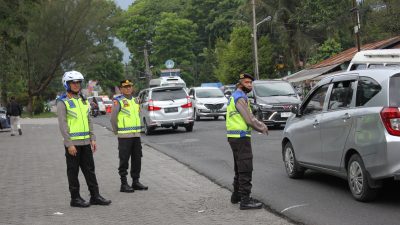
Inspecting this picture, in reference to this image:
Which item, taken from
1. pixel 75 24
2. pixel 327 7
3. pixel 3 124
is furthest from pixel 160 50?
pixel 3 124

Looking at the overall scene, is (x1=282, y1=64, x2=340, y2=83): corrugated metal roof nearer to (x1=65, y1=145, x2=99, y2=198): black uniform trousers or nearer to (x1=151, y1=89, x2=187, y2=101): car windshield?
(x1=151, y1=89, x2=187, y2=101): car windshield

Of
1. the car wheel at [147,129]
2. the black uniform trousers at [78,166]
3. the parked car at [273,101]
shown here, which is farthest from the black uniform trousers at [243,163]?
the car wheel at [147,129]

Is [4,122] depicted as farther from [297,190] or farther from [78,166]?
[297,190]

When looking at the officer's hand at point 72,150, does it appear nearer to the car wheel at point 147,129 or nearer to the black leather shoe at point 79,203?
the black leather shoe at point 79,203

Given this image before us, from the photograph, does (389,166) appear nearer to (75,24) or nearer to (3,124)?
(3,124)

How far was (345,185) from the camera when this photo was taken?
31.7 ft

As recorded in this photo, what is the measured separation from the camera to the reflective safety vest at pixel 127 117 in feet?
32.9

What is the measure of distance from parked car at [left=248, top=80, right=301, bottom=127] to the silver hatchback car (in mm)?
10585

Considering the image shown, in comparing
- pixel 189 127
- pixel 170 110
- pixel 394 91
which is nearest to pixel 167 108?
pixel 170 110

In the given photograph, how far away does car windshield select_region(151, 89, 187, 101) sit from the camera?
22766 millimetres

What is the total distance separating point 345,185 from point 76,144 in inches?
165

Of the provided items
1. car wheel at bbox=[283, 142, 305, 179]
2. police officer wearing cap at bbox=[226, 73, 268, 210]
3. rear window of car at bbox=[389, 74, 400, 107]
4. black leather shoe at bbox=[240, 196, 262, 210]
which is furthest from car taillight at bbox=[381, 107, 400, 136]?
car wheel at bbox=[283, 142, 305, 179]

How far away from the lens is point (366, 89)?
26.9 feet

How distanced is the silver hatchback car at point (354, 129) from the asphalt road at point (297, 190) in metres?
0.31
